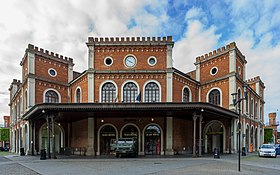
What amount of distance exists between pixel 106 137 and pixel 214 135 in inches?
509

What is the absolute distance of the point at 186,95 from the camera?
2770 cm

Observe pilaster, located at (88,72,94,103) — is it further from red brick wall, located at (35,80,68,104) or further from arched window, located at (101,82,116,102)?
red brick wall, located at (35,80,68,104)

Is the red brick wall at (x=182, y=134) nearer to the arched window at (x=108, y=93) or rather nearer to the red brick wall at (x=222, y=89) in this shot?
the red brick wall at (x=222, y=89)

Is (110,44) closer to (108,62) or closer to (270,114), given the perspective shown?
(108,62)

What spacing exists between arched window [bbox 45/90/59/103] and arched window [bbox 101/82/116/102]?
24.1ft

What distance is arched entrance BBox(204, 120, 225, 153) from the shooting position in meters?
27.1

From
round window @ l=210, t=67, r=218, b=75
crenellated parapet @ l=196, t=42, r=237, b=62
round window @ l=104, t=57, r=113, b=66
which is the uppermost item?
crenellated parapet @ l=196, t=42, r=237, b=62

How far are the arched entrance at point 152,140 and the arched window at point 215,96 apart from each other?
27.4ft

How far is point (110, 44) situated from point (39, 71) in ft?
29.7

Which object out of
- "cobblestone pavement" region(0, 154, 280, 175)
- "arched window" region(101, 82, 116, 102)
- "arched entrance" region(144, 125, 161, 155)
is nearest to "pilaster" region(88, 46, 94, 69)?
"arched window" region(101, 82, 116, 102)

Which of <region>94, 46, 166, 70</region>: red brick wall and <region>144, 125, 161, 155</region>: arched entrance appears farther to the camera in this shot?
<region>94, 46, 166, 70</region>: red brick wall

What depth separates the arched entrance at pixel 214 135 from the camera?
27.1m

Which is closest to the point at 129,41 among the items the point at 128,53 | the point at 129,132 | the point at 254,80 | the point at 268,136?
the point at 128,53

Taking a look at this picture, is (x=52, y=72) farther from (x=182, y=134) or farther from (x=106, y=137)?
(x=182, y=134)
